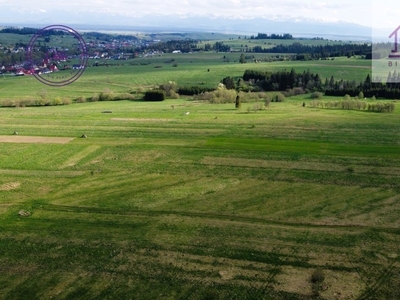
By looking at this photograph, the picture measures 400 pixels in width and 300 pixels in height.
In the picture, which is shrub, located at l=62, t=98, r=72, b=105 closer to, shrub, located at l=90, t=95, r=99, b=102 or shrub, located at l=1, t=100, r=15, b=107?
shrub, located at l=90, t=95, r=99, b=102

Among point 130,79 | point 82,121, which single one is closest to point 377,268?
point 82,121

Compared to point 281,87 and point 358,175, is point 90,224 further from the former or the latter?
point 281,87

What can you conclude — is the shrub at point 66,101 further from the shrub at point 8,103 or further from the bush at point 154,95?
the bush at point 154,95

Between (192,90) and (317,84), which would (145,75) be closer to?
(192,90)

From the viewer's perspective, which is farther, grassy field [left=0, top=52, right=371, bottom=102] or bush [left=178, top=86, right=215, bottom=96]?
grassy field [left=0, top=52, right=371, bottom=102]

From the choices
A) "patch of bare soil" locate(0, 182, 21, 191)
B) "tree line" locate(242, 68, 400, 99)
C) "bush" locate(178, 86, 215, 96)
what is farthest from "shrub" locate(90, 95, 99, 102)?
"patch of bare soil" locate(0, 182, 21, 191)
